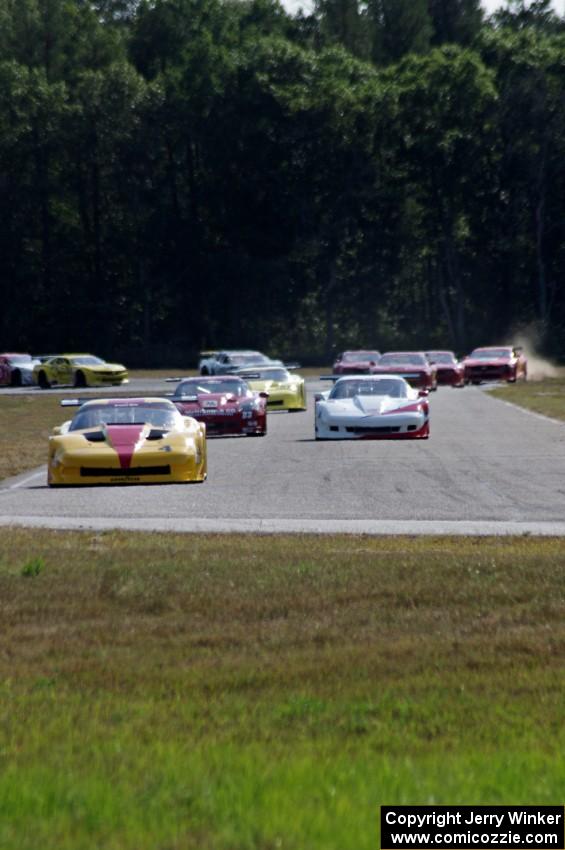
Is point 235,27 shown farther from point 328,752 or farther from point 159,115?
point 328,752

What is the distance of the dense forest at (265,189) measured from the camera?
286 feet

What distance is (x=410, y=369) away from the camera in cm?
4981

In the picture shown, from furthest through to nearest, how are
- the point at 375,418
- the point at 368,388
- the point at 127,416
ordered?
the point at 368,388, the point at 375,418, the point at 127,416

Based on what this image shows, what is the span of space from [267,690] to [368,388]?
21.8m

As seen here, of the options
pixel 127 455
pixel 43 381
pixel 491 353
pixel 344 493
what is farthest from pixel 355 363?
pixel 344 493

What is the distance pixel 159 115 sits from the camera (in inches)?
3497

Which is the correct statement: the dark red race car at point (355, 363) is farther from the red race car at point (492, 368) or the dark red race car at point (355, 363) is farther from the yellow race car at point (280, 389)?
the yellow race car at point (280, 389)

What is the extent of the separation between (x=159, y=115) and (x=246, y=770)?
85224 millimetres

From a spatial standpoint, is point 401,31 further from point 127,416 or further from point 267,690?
point 267,690

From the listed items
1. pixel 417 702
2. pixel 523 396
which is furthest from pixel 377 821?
pixel 523 396

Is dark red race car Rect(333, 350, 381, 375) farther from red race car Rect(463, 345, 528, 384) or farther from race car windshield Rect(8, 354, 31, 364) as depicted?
race car windshield Rect(8, 354, 31, 364)

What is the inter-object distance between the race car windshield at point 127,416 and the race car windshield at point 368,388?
7777mm

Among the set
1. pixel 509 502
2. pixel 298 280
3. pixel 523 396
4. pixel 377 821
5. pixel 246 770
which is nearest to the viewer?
pixel 377 821

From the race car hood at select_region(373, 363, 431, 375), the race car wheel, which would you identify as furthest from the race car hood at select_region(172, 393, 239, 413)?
the race car wheel
